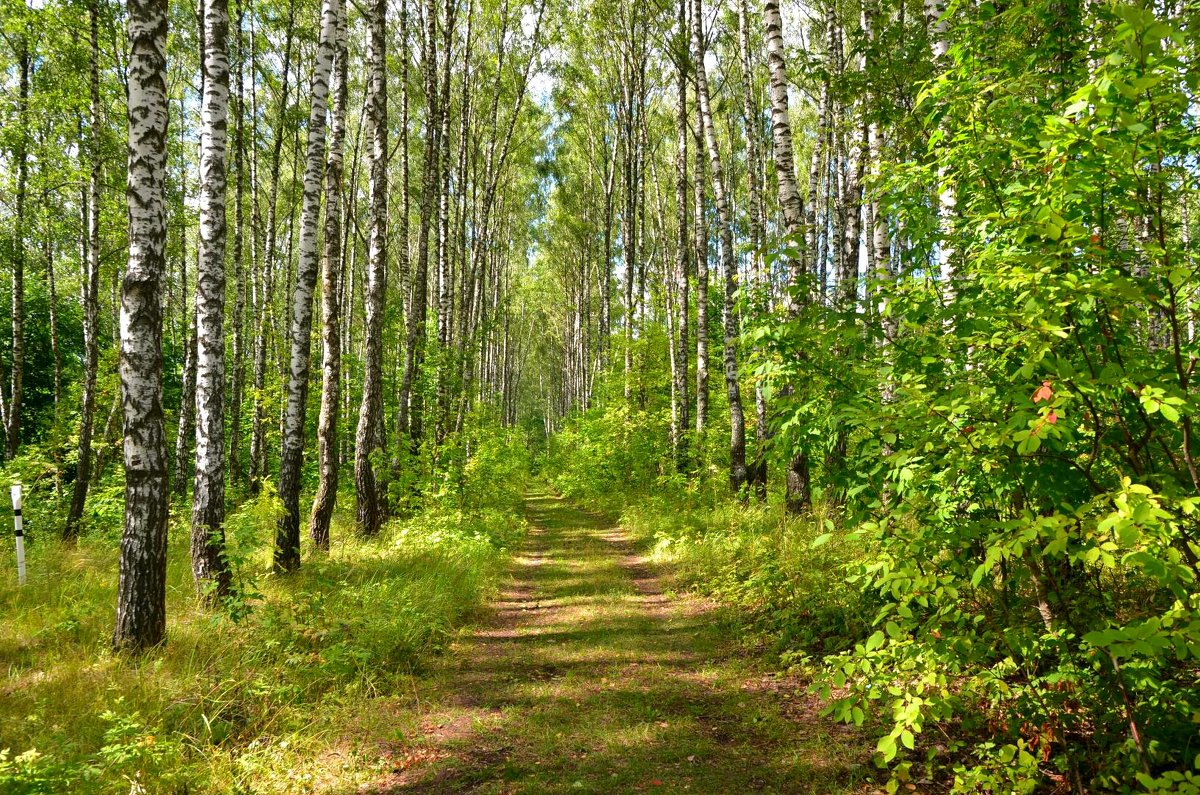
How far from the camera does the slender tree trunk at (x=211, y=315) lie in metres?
5.95

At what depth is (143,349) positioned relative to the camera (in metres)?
4.95

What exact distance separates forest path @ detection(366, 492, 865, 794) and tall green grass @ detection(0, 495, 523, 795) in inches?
20.3

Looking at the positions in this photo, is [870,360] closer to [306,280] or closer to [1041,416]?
[1041,416]

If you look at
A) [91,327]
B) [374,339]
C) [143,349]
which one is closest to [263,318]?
[91,327]

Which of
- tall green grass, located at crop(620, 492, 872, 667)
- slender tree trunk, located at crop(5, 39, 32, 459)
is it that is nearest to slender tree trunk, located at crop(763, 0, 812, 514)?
tall green grass, located at crop(620, 492, 872, 667)

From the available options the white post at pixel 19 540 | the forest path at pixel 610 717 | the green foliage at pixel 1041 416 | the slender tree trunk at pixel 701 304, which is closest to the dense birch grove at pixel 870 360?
the green foliage at pixel 1041 416

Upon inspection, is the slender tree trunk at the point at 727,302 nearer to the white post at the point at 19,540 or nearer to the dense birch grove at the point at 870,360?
the dense birch grove at the point at 870,360

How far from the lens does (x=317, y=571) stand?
298 inches

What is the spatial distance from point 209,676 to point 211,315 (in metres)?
3.54

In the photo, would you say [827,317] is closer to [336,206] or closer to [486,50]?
[336,206]

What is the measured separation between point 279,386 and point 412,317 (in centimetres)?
640

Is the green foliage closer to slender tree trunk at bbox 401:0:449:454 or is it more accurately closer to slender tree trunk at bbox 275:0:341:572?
slender tree trunk at bbox 275:0:341:572

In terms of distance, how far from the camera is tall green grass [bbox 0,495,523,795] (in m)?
3.63

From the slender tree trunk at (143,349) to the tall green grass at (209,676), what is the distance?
47cm
